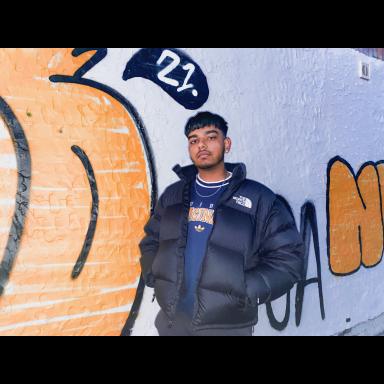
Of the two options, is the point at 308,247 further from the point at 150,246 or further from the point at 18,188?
the point at 18,188

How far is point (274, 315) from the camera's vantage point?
3.25 meters

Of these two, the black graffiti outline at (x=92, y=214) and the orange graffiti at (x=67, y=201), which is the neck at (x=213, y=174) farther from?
the black graffiti outline at (x=92, y=214)

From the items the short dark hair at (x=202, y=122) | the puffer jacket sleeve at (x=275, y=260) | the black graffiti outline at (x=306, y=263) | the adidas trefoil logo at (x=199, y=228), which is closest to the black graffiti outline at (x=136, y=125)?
the short dark hair at (x=202, y=122)

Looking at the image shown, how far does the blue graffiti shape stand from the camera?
2643 mm

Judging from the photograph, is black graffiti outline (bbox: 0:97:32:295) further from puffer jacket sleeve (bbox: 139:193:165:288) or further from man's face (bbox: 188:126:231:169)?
man's face (bbox: 188:126:231:169)

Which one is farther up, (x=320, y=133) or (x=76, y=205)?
(x=320, y=133)

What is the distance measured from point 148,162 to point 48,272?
95cm

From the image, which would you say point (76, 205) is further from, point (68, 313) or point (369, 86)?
point (369, 86)

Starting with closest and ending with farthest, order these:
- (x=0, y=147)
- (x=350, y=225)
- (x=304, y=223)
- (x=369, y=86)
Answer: (x=0, y=147) → (x=304, y=223) → (x=350, y=225) → (x=369, y=86)

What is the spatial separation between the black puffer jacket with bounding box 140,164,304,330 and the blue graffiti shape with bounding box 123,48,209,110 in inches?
27.1

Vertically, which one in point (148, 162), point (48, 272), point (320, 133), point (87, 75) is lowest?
point (48, 272)

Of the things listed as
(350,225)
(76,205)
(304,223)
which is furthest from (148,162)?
(350,225)

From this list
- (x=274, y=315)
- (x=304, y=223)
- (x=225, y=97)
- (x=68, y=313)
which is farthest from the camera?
(x=304, y=223)

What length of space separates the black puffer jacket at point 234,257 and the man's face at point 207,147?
16cm
